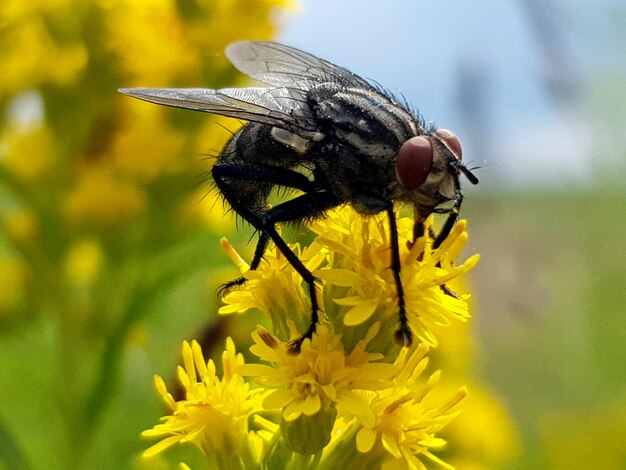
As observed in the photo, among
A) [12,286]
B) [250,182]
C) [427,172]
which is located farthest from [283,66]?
[12,286]

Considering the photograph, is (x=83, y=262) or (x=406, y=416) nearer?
(x=406, y=416)

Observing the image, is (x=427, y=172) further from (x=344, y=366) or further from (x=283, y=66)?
(x=283, y=66)

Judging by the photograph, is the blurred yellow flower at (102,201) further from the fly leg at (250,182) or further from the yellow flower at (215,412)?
the yellow flower at (215,412)

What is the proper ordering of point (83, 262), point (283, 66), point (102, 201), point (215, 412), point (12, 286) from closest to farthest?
point (215, 412) < point (283, 66) < point (102, 201) < point (12, 286) < point (83, 262)

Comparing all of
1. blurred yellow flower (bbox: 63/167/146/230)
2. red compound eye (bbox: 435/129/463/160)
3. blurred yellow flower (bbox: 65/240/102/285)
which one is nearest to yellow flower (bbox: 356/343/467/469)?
red compound eye (bbox: 435/129/463/160)

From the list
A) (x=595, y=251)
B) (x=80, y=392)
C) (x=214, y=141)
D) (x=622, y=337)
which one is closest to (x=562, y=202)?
(x=595, y=251)

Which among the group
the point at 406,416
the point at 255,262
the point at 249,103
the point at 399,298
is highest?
the point at 249,103

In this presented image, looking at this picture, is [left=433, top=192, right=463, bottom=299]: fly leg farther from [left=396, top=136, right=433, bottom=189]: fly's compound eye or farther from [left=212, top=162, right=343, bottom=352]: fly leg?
[left=212, top=162, right=343, bottom=352]: fly leg

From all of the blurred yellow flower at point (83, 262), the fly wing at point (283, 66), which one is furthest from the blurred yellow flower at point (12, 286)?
the fly wing at point (283, 66)
